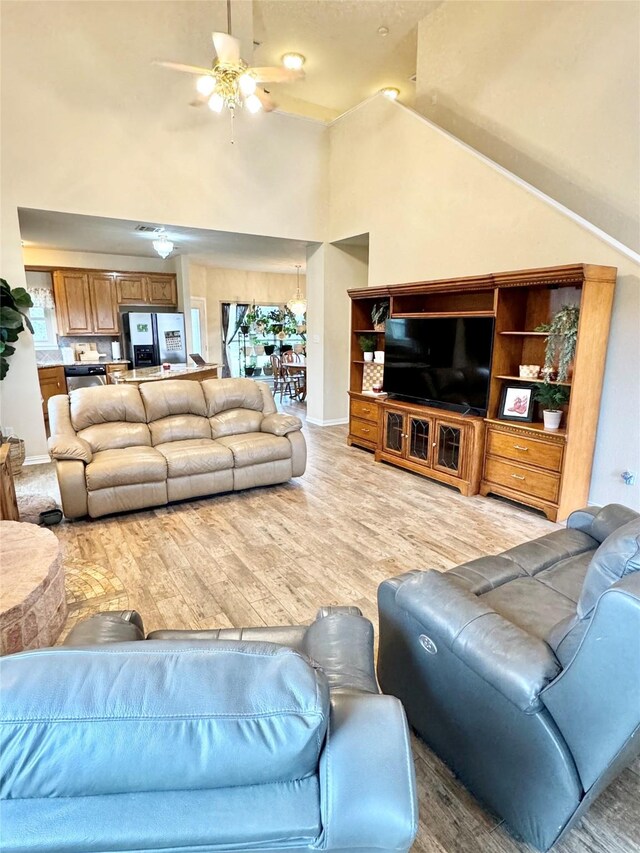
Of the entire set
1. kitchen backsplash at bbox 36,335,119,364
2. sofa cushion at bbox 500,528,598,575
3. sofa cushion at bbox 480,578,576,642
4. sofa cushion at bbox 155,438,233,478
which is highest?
kitchen backsplash at bbox 36,335,119,364

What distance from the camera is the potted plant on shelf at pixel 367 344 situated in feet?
18.9

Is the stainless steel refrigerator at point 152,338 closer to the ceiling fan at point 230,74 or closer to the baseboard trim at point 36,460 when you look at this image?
the baseboard trim at point 36,460

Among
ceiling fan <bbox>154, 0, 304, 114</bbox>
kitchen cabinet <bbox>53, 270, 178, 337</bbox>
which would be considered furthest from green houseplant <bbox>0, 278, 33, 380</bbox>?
kitchen cabinet <bbox>53, 270, 178, 337</bbox>

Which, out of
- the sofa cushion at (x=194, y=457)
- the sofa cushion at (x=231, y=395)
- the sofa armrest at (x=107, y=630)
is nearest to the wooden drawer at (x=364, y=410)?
the sofa cushion at (x=231, y=395)

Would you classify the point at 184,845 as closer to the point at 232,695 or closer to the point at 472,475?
the point at 232,695

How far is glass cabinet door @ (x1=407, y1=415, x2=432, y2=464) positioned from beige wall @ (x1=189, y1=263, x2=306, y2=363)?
23.2 feet

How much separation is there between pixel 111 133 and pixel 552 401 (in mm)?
5176

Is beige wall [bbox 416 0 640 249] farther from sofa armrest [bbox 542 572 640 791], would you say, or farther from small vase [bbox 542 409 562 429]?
sofa armrest [bbox 542 572 640 791]

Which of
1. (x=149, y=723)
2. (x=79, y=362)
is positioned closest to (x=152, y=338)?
(x=79, y=362)

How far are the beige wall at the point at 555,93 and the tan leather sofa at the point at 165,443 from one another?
329 centimetres

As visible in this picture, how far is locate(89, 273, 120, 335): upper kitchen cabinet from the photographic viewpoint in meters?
7.87

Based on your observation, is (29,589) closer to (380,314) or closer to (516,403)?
(516,403)

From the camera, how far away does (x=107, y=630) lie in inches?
57.0

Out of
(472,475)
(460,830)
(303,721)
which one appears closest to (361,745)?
(303,721)
